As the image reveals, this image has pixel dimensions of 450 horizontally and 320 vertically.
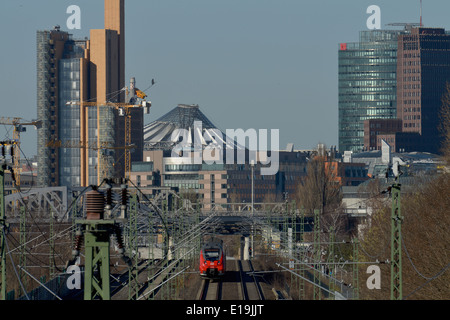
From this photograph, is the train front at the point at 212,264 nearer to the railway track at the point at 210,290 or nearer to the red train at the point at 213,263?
the red train at the point at 213,263

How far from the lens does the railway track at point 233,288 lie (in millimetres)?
71438

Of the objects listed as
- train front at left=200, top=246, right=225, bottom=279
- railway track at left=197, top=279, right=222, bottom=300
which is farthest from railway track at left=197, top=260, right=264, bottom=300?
train front at left=200, top=246, right=225, bottom=279

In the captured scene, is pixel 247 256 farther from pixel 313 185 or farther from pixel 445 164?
pixel 445 164

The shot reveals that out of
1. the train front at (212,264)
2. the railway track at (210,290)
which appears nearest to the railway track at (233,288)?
the railway track at (210,290)

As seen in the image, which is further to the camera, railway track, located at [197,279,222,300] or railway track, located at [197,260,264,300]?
railway track, located at [197,260,264,300]

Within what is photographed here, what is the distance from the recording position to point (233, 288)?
78.2 m

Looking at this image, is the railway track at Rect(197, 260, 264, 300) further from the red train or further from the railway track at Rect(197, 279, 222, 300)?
the red train

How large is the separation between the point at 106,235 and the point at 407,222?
50079 millimetres

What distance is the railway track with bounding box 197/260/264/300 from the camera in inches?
2813

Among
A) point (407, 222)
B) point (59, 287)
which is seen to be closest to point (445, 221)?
point (407, 222)

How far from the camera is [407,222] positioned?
2891 inches

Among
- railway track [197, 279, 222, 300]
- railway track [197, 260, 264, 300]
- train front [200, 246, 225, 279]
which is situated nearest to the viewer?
railway track [197, 279, 222, 300]

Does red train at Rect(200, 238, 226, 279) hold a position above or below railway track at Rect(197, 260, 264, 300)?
above
